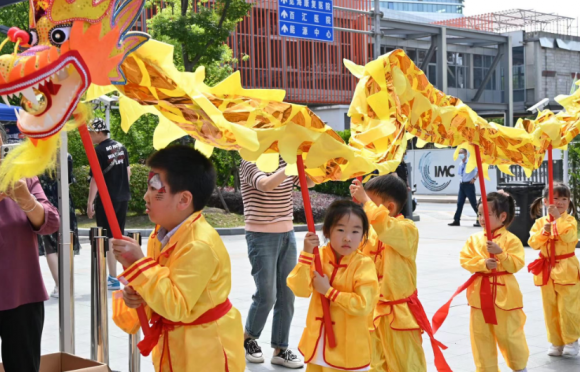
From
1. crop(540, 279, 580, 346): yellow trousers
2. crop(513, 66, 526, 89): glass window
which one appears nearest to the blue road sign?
crop(540, 279, 580, 346): yellow trousers

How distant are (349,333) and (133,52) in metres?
1.88

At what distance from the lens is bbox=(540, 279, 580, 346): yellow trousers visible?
529 centimetres

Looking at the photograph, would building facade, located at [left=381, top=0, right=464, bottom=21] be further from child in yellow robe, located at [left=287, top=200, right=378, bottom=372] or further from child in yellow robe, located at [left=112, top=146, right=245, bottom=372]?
child in yellow robe, located at [left=112, top=146, right=245, bottom=372]

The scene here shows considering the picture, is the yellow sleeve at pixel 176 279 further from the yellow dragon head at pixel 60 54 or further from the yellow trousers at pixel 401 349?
the yellow trousers at pixel 401 349

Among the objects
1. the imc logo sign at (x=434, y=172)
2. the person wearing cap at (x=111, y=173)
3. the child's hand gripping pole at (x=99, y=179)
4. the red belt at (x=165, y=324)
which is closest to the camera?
the child's hand gripping pole at (x=99, y=179)

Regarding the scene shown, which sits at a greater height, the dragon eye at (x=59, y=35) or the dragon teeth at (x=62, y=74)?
the dragon eye at (x=59, y=35)

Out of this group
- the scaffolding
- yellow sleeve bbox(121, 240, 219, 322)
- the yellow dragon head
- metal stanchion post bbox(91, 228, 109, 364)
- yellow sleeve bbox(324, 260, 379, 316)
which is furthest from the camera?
the scaffolding

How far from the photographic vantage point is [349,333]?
11.7 ft

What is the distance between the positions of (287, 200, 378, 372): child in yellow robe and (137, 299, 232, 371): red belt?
0.86 m

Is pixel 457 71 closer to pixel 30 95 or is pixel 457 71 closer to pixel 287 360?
pixel 287 360

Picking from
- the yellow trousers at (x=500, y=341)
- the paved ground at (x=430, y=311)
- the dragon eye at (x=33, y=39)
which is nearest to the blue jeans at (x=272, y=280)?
the paved ground at (x=430, y=311)

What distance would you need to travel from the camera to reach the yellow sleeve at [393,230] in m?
4.02

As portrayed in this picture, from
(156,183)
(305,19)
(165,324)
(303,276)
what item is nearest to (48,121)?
(156,183)

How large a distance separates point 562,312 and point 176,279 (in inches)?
150
